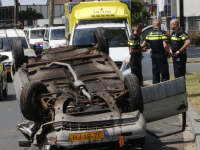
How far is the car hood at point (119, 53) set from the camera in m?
16.0

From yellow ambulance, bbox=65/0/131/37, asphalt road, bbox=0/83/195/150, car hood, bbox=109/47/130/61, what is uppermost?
yellow ambulance, bbox=65/0/131/37

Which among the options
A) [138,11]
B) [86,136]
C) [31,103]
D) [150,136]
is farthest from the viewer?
[138,11]

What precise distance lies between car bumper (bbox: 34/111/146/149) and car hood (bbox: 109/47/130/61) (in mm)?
7887

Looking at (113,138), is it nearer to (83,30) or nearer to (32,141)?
(32,141)

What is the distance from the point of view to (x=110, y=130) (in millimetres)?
7879

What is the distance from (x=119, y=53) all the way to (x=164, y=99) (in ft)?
23.2

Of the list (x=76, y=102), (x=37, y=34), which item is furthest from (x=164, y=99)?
(x=37, y=34)

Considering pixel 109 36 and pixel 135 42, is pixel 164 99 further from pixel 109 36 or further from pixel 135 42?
pixel 109 36

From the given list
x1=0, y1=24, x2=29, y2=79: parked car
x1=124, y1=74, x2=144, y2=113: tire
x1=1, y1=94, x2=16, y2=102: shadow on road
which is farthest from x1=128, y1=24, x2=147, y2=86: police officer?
x1=0, y1=24, x2=29, y2=79: parked car

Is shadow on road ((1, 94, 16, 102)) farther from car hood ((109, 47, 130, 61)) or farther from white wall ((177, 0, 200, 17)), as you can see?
white wall ((177, 0, 200, 17))

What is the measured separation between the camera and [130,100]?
8484 millimetres

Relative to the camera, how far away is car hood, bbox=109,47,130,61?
16.0 meters

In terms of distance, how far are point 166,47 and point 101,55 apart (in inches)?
118

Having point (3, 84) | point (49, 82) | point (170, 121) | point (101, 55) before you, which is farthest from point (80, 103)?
point (3, 84)
